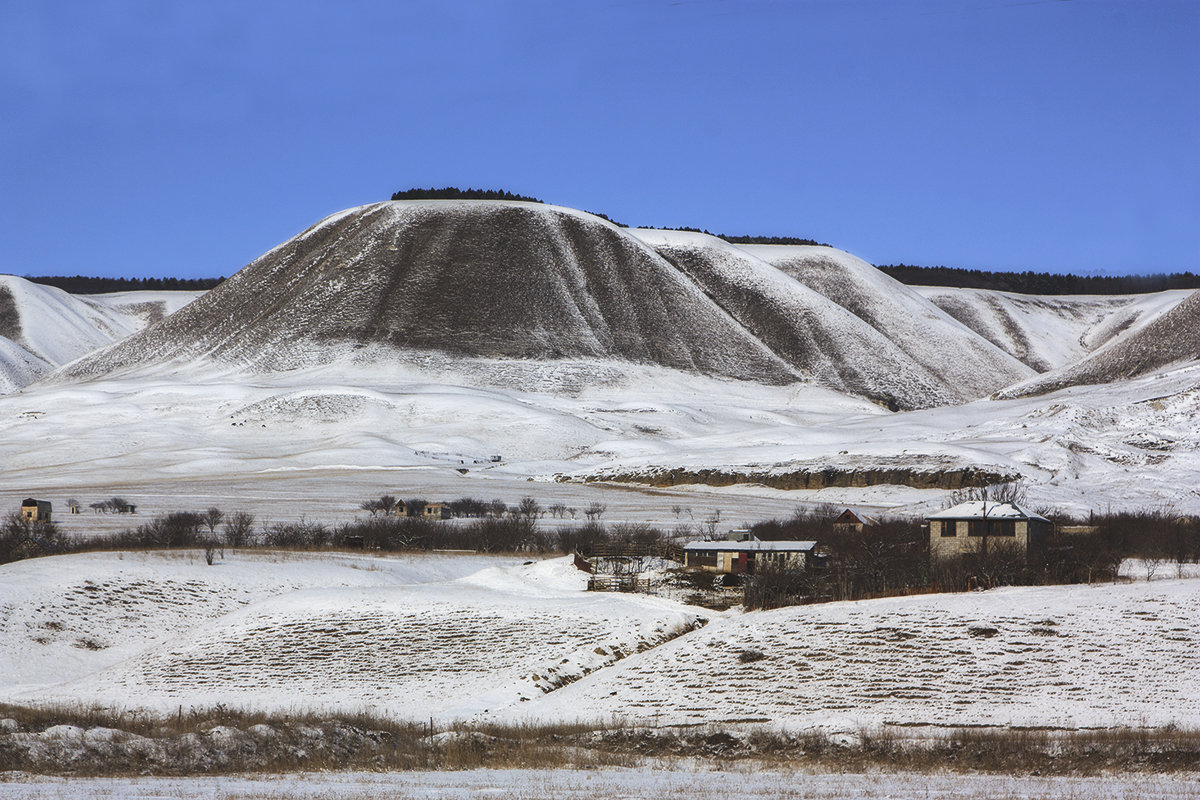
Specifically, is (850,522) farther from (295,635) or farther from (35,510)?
(35,510)

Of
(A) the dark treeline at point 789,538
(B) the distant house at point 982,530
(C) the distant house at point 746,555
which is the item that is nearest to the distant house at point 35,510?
(A) the dark treeline at point 789,538

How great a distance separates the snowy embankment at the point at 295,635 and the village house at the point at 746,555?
12.4 feet

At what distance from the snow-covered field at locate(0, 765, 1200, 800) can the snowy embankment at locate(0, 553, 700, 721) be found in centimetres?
620

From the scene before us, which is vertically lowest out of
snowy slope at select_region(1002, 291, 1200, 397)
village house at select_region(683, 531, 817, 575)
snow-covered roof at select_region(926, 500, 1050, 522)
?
village house at select_region(683, 531, 817, 575)

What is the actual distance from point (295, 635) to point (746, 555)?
12.8m

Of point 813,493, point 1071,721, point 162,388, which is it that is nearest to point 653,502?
point 813,493

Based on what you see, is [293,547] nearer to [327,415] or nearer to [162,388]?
[327,415]

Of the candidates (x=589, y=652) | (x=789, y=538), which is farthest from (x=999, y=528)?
(x=589, y=652)

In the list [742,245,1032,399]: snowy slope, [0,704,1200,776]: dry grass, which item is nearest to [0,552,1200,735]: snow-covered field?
[0,704,1200,776]: dry grass

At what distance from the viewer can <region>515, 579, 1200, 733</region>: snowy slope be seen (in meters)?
20.4

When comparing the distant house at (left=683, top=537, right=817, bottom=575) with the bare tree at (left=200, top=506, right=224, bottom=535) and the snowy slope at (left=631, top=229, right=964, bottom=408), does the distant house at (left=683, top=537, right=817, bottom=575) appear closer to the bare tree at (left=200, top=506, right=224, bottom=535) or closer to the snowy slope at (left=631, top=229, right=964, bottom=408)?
the bare tree at (left=200, top=506, right=224, bottom=535)

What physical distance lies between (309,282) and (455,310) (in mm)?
19687

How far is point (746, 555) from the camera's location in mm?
36031

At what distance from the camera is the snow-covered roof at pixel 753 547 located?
3591cm
